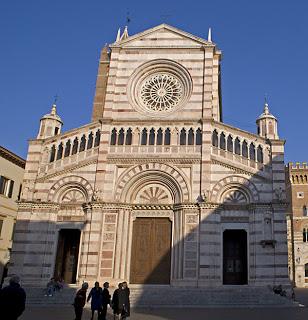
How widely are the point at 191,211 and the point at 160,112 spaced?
760 centimetres

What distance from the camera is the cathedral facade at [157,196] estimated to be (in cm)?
2462

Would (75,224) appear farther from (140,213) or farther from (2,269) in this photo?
(2,269)

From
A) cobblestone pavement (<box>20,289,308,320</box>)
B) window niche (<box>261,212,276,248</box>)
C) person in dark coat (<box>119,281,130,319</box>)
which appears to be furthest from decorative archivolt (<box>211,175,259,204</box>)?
person in dark coat (<box>119,281,130,319</box>)

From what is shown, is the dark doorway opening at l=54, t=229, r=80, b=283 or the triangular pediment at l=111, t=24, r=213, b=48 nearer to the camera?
the dark doorway opening at l=54, t=229, r=80, b=283

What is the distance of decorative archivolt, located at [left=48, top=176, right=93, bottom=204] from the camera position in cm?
2673

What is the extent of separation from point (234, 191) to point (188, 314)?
10.8 meters

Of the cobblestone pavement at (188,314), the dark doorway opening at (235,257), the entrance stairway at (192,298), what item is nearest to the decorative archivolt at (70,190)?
the entrance stairway at (192,298)

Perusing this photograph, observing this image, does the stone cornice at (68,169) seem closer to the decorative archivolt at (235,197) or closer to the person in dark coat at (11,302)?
the decorative archivolt at (235,197)

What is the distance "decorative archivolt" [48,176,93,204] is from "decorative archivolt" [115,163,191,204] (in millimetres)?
2160

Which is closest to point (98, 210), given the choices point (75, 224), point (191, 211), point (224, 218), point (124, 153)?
point (75, 224)

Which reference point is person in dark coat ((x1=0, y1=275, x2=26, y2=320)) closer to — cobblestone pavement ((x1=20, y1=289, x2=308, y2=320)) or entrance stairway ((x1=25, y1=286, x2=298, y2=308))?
cobblestone pavement ((x1=20, y1=289, x2=308, y2=320))

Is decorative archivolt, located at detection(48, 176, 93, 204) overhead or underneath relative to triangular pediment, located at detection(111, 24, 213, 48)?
underneath

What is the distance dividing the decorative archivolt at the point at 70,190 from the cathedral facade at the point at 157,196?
0.07 metres

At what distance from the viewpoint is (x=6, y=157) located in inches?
1259
